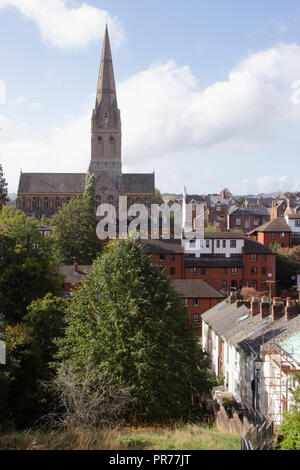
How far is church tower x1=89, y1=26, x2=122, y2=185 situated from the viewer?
9600 cm

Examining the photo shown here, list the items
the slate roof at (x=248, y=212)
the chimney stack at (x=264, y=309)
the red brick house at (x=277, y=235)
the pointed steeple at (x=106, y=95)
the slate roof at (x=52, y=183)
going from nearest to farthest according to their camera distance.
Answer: the chimney stack at (x=264, y=309) → the red brick house at (x=277, y=235) → the slate roof at (x=248, y=212) → the pointed steeple at (x=106, y=95) → the slate roof at (x=52, y=183)

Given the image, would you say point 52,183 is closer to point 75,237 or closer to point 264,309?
point 75,237

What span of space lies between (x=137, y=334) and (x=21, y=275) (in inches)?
594

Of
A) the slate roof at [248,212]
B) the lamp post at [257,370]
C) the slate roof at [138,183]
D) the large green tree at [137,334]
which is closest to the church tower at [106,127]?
the slate roof at [138,183]

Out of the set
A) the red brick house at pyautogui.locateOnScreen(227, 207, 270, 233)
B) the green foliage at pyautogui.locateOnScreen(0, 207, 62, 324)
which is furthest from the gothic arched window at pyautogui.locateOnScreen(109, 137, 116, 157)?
the green foliage at pyautogui.locateOnScreen(0, 207, 62, 324)

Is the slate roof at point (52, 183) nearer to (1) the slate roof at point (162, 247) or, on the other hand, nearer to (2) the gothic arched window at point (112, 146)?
(2) the gothic arched window at point (112, 146)

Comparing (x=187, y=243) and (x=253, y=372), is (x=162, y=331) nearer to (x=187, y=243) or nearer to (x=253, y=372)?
(x=253, y=372)

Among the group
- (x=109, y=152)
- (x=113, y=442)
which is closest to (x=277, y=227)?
(x=109, y=152)

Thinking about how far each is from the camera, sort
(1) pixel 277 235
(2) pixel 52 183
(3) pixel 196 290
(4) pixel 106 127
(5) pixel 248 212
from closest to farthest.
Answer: (3) pixel 196 290, (1) pixel 277 235, (5) pixel 248 212, (4) pixel 106 127, (2) pixel 52 183

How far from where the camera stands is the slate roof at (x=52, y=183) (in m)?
108

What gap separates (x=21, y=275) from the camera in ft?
105

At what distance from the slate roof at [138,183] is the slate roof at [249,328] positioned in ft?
229

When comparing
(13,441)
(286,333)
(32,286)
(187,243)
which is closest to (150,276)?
(286,333)

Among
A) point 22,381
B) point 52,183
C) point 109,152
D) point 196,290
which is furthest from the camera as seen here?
point 52,183
